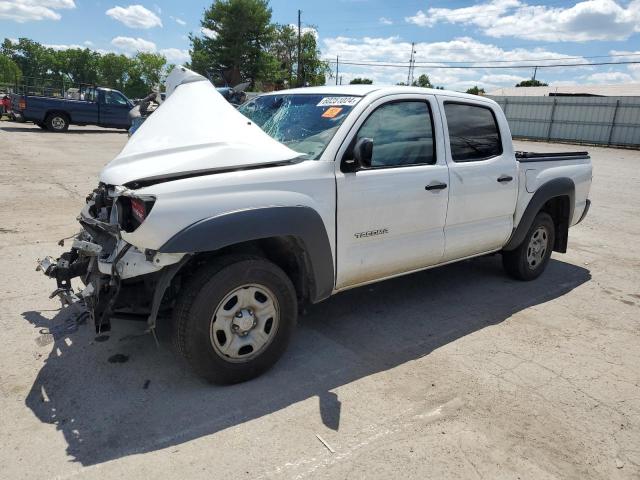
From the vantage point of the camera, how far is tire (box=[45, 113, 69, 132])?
21031 millimetres

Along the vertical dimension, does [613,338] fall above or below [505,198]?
below

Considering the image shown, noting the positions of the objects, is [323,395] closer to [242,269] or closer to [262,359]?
[262,359]

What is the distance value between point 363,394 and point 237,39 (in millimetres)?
58470

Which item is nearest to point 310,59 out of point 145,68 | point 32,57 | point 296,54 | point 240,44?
point 296,54

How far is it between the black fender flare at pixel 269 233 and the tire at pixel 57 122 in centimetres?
2138

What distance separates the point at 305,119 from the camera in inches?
154

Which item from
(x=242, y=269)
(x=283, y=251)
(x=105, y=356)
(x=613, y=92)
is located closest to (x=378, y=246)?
(x=283, y=251)

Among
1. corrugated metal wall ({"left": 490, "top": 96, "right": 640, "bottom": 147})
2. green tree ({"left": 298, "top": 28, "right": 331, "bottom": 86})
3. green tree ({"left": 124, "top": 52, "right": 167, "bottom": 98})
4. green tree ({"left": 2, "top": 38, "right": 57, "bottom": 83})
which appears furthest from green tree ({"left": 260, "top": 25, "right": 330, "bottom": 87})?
green tree ({"left": 2, "top": 38, "right": 57, "bottom": 83})

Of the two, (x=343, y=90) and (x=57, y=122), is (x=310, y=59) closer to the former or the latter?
(x=57, y=122)

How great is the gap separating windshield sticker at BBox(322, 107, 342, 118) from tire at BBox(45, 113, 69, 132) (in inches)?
821

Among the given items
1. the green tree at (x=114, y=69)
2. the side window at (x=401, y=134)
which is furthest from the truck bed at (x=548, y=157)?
the green tree at (x=114, y=69)

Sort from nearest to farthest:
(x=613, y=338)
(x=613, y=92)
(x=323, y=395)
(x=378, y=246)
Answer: (x=323, y=395), (x=378, y=246), (x=613, y=338), (x=613, y=92)

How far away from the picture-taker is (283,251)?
11.5 feet

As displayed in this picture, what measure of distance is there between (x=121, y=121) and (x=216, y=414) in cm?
2168
